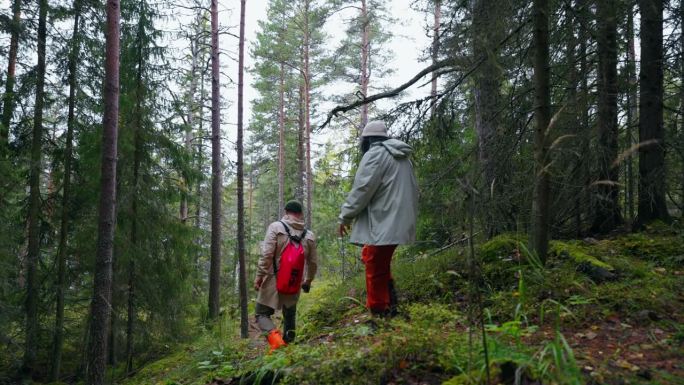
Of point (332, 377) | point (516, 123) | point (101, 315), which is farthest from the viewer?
point (101, 315)

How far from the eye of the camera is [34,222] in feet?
36.9

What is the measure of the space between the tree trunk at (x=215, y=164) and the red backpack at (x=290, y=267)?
8.67 m

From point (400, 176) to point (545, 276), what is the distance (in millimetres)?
1696

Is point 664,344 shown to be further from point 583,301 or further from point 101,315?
point 101,315

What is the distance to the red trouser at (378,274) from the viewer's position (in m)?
4.25

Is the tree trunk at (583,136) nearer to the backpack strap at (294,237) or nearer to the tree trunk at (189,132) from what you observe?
the backpack strap at (294,237)

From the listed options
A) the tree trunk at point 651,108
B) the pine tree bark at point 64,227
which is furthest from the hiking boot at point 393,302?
the pine tree bark at point 64,227

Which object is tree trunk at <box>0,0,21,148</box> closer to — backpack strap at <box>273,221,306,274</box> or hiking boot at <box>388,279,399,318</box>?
backpack strap at <box>273,221,306,274</box>

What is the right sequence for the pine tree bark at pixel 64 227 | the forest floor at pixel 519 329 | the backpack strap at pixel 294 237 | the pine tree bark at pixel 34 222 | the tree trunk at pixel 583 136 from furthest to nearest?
the pine tree bark at pixel 64 227 → the pine tree bark at pixel 34 222 → the backpack strap at pixel 294 237 → the tree trunk at pixel 583 136 → the forest floor at pixel 519 329

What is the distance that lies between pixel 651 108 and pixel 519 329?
4387 mm

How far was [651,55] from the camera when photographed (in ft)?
18.7

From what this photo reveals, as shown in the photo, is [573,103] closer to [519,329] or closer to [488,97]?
[488,97]

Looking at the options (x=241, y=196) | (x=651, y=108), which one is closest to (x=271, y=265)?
(x=651, y=108)

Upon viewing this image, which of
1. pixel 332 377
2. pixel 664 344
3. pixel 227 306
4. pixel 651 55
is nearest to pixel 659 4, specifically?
pixel 651 55
